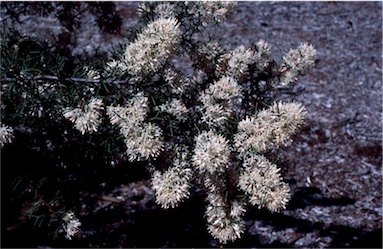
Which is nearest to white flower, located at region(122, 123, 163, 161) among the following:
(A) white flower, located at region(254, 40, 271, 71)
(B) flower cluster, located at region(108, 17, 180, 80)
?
(B) flower cluster, located at region(108, 17, 180, 80)

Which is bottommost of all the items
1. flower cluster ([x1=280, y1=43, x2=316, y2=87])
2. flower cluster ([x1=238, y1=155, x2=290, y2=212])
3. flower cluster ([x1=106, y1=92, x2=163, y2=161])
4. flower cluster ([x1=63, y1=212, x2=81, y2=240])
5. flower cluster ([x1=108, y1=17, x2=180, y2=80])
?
flower cluster ([x1=63, y1=212, x2=81, y2=240])

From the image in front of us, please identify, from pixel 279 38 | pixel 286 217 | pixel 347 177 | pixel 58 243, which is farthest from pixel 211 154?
pixel 279 38

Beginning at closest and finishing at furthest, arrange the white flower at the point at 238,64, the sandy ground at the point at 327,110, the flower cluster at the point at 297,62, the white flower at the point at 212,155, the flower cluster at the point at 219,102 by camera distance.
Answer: the white flower at the point at 212,155
the flower cluster at the point at 219,102
the white flower at the point at 238,64
the flower cluster at the point at 297,62
the sandy ground at the point at 327,110

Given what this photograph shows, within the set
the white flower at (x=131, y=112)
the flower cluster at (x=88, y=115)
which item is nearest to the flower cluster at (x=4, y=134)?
the flower cluster at (x=88, y=115)

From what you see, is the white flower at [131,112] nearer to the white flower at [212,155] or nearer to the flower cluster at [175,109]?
the flower cluster at [175,109]

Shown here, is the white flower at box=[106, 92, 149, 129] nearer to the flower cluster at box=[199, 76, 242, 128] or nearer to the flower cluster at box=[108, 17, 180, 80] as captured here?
the flower cluster at box=[108, 17, 180, 80]

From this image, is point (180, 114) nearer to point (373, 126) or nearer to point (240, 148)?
point (240, 148)
